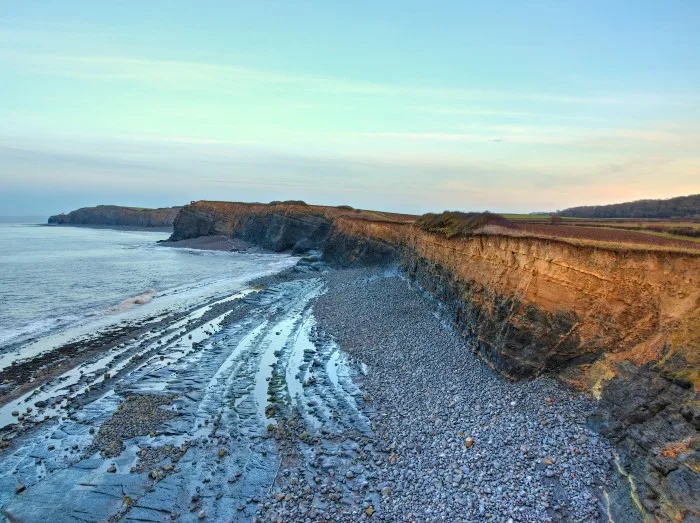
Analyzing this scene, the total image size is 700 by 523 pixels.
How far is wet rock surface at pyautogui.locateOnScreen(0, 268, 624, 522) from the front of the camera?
33.4 feet

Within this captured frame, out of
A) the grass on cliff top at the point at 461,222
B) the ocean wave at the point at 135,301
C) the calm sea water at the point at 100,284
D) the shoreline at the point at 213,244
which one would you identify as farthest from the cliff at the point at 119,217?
the grass on cliff top at the point at 461,222

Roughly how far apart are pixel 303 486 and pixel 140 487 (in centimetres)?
427

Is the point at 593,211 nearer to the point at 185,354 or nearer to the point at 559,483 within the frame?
the point at 559,483

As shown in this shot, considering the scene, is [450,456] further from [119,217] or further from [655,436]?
[119,217]

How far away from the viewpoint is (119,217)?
6043 inches

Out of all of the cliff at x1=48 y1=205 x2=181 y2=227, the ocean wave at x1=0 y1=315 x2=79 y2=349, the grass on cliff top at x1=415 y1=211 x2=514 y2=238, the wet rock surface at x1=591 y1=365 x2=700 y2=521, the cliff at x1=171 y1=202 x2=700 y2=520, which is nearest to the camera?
the wet rock surface at x1=591 y1=365 x2=700 y2=521

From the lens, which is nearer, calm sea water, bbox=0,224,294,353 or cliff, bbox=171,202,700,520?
cliff, bbox=171,202,700,520

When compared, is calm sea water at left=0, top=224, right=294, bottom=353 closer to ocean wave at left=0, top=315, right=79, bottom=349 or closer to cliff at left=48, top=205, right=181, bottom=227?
ocean wave at left=0, top=315, right=79, bottom=349

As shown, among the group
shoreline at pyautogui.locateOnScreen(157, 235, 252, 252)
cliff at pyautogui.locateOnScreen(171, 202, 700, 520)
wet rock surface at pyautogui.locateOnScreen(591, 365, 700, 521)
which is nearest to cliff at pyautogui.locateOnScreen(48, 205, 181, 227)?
shoreline at pyautogui.locateOnScreen(157, 235, 252, 252)

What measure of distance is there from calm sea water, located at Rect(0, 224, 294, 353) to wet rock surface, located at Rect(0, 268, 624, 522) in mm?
9049

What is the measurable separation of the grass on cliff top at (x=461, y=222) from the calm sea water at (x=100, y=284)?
1911 centimetres

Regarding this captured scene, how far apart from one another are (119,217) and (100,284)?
424ft

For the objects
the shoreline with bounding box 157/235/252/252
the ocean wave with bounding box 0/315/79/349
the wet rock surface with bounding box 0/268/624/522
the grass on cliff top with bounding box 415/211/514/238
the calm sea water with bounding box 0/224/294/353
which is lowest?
the wet rock surface with bounding box 0/268/624/522

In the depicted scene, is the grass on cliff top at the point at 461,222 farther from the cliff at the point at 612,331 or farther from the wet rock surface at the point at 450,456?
the wet rock surface at the point at 450,456
